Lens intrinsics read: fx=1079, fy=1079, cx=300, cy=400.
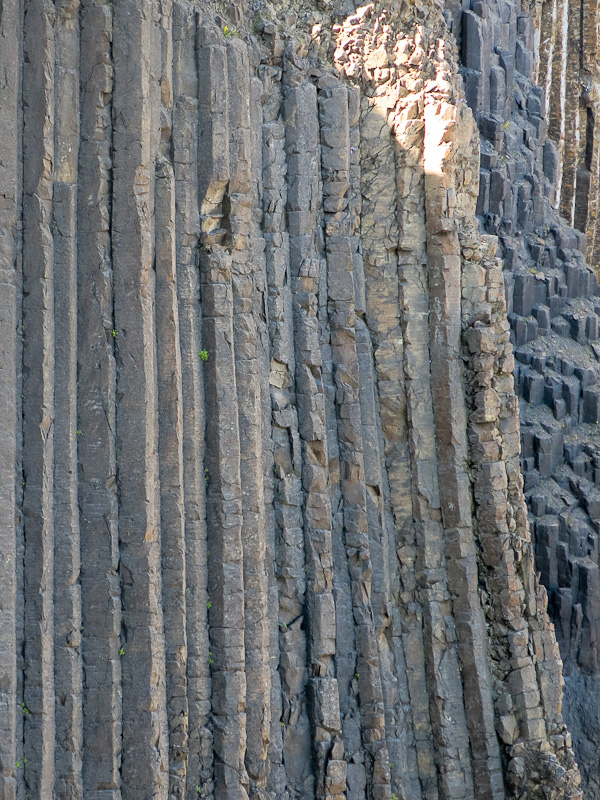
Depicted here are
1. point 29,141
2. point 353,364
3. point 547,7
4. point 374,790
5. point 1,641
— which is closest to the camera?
point 1,641

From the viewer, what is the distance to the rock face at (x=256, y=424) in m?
10.9

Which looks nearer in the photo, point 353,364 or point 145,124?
point 145,124

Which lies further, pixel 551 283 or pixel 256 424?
pixel 551 283

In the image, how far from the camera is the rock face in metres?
10.9

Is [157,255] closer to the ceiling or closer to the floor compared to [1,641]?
closer to the ceiling

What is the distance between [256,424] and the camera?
12.5 meters

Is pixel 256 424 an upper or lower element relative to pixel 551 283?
lower

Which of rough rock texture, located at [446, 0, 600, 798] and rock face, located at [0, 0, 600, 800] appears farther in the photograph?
rough rock texture, located at [446, 0, 600, 798]

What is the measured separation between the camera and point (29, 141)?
11.1 m

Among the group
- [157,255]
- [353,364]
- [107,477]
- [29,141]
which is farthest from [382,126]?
[107,477]

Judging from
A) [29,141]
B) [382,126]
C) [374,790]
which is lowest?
[374,790]

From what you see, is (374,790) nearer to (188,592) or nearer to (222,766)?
(222,766)

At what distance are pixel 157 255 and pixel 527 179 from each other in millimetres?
11545

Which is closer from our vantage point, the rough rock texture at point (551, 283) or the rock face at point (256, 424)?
the rock face at point (256, 424)
